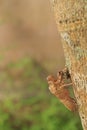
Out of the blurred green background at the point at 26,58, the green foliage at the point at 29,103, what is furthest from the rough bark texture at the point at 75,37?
the blurred green background at the point at 26,58

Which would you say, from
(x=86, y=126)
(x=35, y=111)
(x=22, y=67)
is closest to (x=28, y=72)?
(x=22, y=67)

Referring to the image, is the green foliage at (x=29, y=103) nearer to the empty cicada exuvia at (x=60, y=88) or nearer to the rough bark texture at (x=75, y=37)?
the empty cicada exuvia at (x=60, y=88)

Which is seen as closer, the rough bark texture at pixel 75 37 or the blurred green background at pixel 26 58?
the rough bark texture at pixel 75 37

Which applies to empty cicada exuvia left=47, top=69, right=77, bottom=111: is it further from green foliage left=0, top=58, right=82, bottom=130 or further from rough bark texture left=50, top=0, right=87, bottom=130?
green foliage left=0, top=58, right=82, bottom=130

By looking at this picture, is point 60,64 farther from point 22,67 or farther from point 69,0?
point 69,0

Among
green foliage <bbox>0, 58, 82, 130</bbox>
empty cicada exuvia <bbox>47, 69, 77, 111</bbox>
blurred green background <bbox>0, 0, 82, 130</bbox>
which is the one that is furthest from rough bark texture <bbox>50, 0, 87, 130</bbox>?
blurred green background <bbox>0, 0, 82, 130</bbox>

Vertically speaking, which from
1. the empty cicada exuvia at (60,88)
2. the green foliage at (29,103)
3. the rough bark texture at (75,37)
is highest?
the rough bark texture at (75,37)

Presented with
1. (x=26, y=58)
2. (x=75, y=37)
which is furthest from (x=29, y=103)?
(x=75, y=37)
